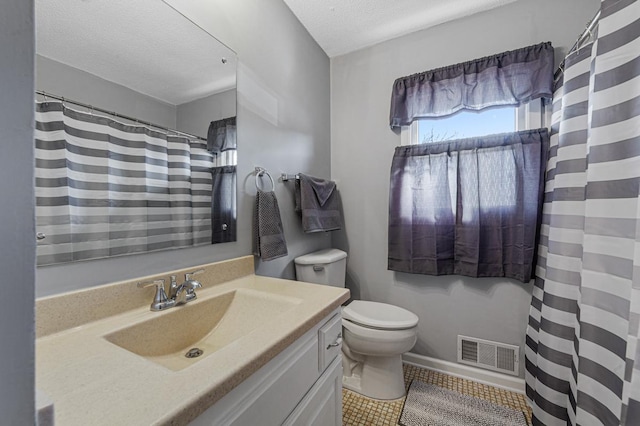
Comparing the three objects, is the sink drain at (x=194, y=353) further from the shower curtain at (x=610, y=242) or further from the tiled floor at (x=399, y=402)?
the shower curtain at (x=610, y=242)

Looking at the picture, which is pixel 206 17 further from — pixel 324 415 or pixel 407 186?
pixel 324 415

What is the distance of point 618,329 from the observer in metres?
0.77

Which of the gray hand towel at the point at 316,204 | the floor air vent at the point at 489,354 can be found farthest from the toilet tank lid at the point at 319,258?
the floor air vent at the point at 489,354

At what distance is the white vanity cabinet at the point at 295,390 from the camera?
575mm

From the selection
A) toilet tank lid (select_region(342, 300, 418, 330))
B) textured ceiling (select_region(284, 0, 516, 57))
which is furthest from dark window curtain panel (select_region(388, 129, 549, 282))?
textured ceiling (select_region(284, 0, 516, 57))

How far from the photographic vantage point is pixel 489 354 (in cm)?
170

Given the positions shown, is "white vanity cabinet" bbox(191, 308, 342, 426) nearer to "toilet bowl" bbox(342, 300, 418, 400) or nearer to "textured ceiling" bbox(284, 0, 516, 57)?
"toilet bowl" bbox(342, 300, 418, 400)

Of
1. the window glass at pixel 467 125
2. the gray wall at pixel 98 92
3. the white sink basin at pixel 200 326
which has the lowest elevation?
the white sink basin at pixel 200 326

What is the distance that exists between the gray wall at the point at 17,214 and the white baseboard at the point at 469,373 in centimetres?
207

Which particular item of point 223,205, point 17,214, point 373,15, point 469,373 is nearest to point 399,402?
point 469,373

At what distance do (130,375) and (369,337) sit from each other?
1191 millimetres

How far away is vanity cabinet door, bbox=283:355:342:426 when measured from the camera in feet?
2.60

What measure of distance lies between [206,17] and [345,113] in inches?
47.2

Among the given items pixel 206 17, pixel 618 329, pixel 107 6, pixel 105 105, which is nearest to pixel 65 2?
pixel 107 6
